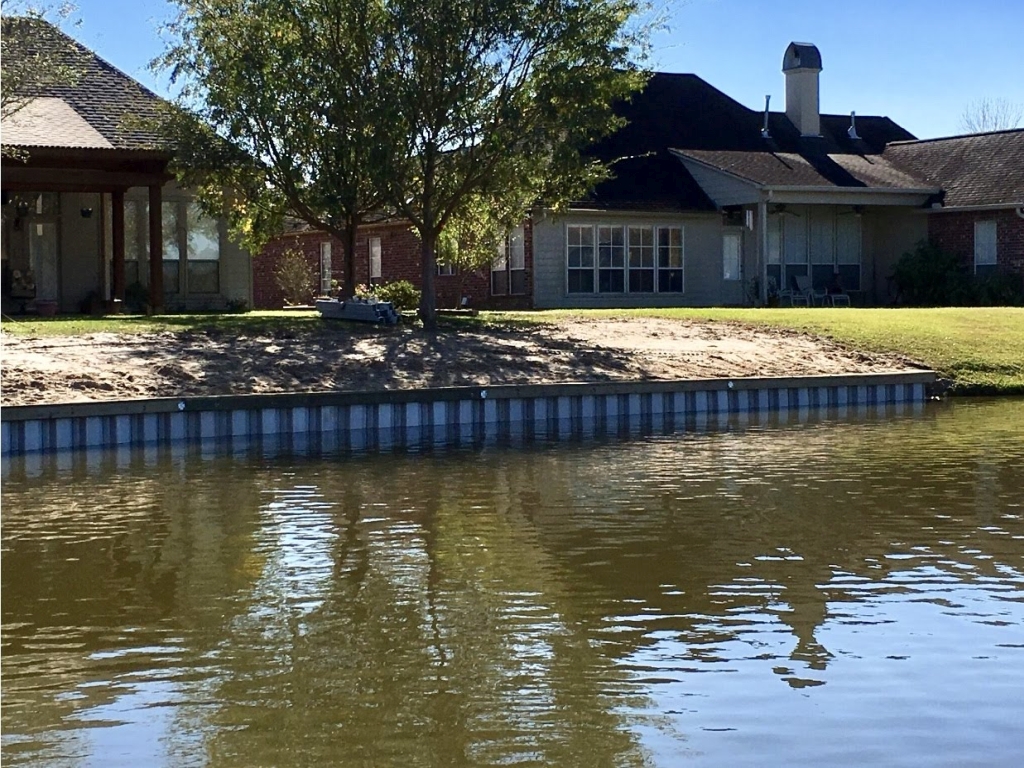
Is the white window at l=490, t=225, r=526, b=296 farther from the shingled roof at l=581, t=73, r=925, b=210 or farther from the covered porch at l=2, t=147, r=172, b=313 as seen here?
the covered porch at l=2, t=147, r=172, b=313

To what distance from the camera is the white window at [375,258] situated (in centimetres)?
3672

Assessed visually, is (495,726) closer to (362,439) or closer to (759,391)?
(362,439)

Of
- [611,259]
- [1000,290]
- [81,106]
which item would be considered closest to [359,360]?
[81,106]

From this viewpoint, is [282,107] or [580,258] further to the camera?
[580,258]

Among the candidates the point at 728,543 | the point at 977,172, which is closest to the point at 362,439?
the point at 728,543

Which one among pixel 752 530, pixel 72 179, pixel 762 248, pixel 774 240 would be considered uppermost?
pixel 72 179

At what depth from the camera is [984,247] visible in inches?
1336

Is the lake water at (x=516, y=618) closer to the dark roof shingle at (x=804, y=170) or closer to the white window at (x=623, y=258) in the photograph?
the white window at (x=623, y=258)

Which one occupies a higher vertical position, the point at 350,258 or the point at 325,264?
the point at 325,264

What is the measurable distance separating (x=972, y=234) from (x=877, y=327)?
11.8 metres

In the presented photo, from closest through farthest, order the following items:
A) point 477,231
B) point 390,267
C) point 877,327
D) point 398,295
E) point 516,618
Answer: point 516,618
point 877,327
point 398,295
point 477,231
point 390,267

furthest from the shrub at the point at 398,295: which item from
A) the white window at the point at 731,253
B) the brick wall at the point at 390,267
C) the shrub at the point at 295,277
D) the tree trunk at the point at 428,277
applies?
the white window at the point at 731,253

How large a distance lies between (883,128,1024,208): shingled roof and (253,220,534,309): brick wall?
10.6 metres

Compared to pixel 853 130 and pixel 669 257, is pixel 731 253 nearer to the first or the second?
pixel 669 257
